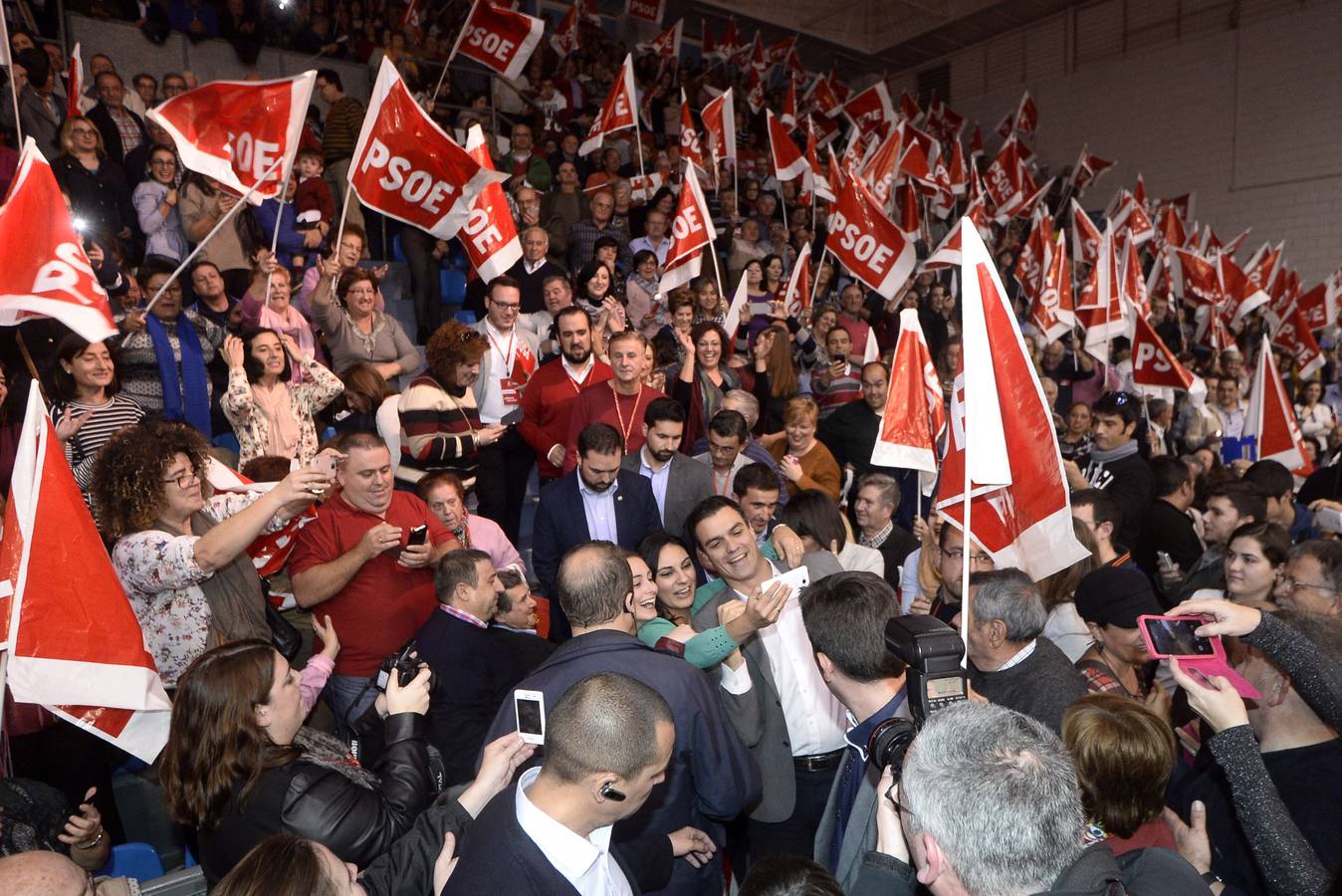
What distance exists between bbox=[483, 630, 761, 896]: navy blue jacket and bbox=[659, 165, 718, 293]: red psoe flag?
15.6 ft

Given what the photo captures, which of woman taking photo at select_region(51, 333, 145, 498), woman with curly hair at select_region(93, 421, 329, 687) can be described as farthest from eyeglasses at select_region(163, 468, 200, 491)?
woman taking photo at select_region(51, 333, 145, 498)

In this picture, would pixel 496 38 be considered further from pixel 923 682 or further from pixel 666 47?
pixel 666 47

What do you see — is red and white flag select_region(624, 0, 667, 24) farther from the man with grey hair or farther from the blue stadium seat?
the blue stadium seat

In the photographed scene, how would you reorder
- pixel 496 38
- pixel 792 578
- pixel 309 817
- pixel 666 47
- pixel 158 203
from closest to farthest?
1. pixel 309 817
2. pixel 792 578
3. pixel 158 203
4. pixel 496 38
5. pixel 666 47

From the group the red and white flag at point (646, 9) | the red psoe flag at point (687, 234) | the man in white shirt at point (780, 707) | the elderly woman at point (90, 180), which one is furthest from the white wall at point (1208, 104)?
the elderly woman at point (90, 180)

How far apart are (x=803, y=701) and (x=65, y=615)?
2.22m

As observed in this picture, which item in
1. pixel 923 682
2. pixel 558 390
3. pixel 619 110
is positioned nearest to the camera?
pixel 923 682

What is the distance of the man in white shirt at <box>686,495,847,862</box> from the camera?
3029mm

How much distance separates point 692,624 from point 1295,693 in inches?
71.3

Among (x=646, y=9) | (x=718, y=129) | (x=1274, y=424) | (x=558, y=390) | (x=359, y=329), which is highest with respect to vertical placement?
(x=646, y=9)

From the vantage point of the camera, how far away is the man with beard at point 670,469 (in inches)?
185

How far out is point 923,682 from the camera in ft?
6.31

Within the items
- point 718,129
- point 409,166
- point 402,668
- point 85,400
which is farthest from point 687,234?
point 402,668

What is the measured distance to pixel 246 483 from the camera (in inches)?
152
